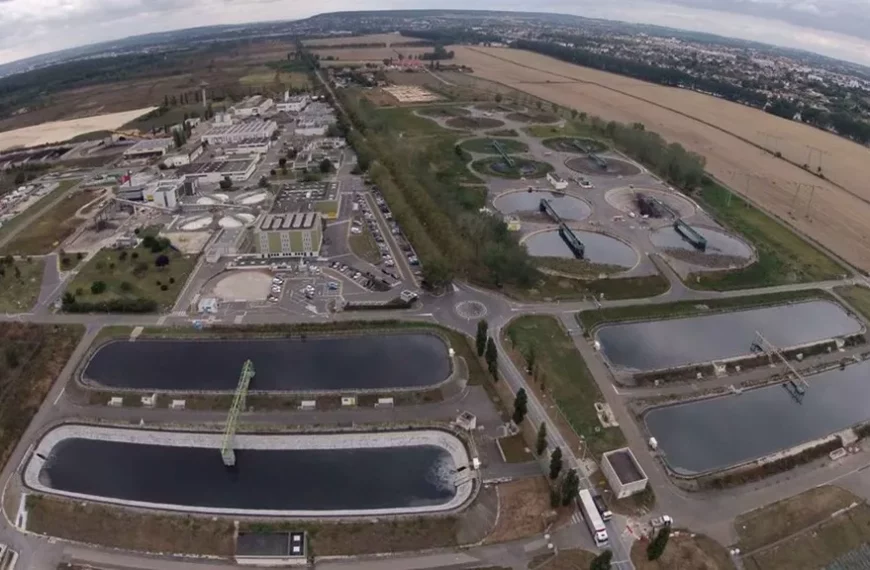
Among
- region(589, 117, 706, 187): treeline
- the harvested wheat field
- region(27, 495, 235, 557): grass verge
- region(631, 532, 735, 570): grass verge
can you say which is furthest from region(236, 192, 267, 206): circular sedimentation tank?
the harvested wheat field

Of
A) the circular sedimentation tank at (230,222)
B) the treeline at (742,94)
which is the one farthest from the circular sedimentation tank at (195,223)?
the treeline at (742,94)

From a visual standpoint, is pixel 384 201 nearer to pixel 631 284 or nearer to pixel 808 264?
pixel 631 284

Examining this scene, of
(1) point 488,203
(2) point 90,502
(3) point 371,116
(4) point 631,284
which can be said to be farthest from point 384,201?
(2) point 90,502

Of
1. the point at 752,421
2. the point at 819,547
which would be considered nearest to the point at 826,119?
the point at 752,421

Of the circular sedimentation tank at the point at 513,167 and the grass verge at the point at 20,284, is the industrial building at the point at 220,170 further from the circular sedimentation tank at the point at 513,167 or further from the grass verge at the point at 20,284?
the circular sedimentation tank at the point at 513,167

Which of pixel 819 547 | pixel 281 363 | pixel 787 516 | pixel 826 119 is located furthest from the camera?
pixel 826 119

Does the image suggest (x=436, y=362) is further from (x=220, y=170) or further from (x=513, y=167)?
(x=220, y=170)
